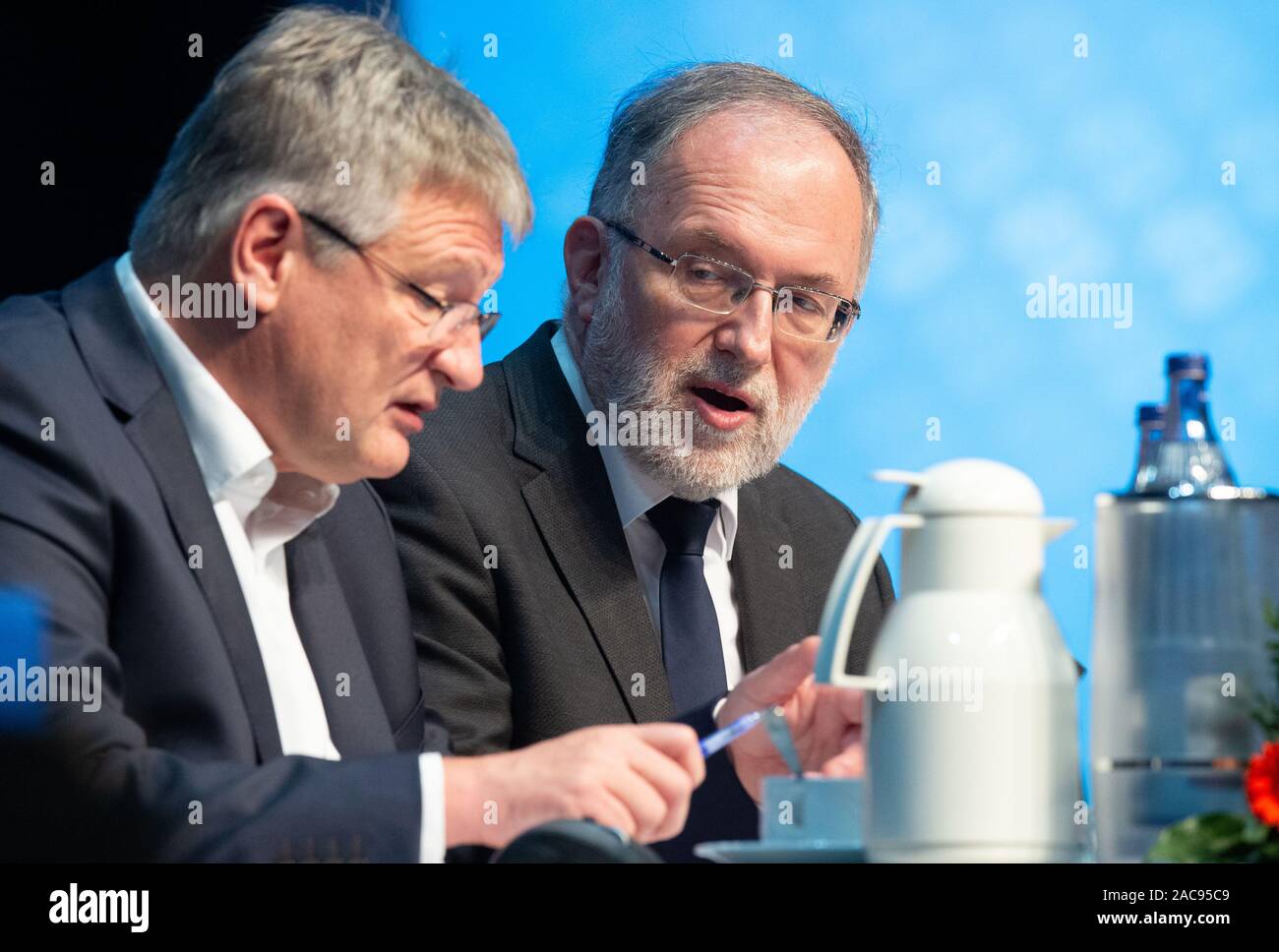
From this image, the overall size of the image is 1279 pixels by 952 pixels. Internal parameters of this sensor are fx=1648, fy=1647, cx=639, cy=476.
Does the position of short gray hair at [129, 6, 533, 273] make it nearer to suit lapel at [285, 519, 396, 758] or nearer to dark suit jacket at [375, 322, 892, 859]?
suit lapel at [285, 519, 396, 758]

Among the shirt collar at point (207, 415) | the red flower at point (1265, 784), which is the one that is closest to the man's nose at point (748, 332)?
the shirt collar at point (207, 415)

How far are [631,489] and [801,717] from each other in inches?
23.7

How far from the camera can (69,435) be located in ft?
4.58

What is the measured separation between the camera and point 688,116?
2430mm

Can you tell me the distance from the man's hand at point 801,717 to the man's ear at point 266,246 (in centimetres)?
60

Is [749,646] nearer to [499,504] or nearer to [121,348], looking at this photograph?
[499,504]

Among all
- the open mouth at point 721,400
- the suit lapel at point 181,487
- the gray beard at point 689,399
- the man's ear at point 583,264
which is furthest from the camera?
the man's ear at point 583,264

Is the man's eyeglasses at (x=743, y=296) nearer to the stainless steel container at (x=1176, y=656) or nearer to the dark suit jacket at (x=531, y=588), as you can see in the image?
the dark suit jacket at (x=531, y=588)

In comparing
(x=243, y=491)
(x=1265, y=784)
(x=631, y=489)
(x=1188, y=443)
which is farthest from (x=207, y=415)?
(x=1265, y=784)

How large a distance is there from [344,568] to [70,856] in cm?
54

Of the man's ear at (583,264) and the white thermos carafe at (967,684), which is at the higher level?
the man's ear at (583,264)

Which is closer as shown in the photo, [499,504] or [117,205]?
[499,504]

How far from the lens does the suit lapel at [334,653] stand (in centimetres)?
163
